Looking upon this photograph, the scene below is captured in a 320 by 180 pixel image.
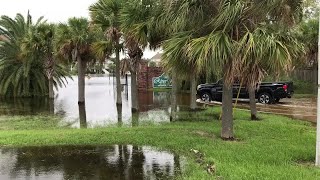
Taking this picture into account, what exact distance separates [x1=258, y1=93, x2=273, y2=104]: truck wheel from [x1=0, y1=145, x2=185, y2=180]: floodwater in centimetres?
1430

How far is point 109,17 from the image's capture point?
19.0m

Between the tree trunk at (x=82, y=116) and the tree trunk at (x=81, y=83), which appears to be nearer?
the tree trunk at (x=82, y=116)

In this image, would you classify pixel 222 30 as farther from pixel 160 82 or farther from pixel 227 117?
pixel 160 82

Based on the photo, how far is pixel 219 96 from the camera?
24031mm

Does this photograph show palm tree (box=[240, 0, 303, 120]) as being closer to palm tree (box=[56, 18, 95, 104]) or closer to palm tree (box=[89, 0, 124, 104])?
palm tree (box=[89, 0, 124, 104])

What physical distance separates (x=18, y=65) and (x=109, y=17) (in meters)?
16.0

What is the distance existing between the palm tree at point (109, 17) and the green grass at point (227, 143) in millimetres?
6131

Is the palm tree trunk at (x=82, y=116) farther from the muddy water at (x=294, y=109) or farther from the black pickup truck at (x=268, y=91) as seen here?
the muddy water at (x=294, y=109)

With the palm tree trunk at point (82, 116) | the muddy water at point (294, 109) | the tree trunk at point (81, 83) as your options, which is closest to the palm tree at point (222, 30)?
the palm tree trunk at point (82, 116)

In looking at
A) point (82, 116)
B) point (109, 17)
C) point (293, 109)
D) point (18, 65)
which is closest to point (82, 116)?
point (82, 116)

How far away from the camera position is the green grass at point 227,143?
7027 millimetres

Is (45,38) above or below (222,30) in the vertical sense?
above

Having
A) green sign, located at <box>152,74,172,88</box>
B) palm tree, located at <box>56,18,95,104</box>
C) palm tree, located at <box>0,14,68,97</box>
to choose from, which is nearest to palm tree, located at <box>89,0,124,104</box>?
palm tree, located at <box>56,18,95,104</box>

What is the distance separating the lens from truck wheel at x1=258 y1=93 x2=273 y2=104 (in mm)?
22766
